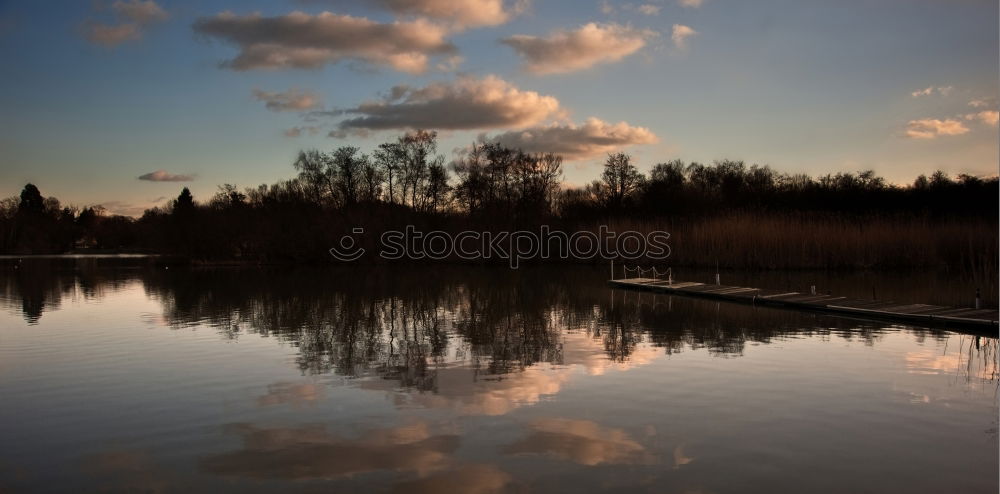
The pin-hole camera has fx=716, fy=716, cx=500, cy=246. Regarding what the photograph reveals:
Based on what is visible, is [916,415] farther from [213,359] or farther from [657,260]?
[657,260]

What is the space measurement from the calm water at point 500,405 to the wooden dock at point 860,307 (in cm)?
84

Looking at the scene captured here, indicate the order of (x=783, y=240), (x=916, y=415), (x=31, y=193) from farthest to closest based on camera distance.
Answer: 1. (x=31, y=193)
2. (x=783, y=240)
3. (x=916, y=415)

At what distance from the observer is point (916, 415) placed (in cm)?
607

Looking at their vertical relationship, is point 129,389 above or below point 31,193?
below

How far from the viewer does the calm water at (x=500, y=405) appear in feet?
15.5

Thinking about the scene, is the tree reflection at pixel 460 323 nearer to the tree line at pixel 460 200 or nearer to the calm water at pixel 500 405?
the calm water at pixel 500 405

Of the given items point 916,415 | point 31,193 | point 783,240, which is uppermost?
point 31,193

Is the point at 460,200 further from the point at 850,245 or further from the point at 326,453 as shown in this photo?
the point at 326,453

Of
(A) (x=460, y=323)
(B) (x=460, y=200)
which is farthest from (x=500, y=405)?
(B) (x=460, y=200)

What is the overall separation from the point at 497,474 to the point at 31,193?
98818 millimetres

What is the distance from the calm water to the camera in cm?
472

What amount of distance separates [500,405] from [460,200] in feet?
120

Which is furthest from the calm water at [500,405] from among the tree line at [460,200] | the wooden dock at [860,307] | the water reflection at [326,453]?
the tree line at [460,200]

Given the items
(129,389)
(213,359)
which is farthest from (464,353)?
(129,389)
